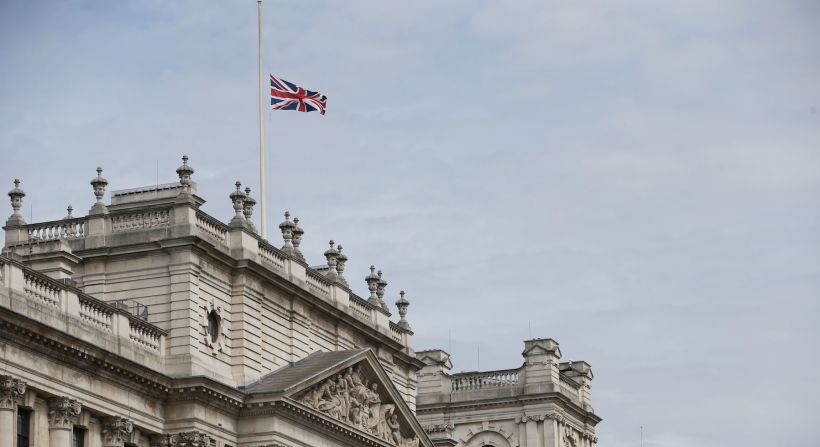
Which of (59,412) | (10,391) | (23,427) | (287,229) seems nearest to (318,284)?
(287,229)

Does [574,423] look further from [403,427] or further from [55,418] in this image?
[55,418]

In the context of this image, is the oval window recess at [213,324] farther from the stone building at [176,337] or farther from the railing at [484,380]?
the railing at [484,380]

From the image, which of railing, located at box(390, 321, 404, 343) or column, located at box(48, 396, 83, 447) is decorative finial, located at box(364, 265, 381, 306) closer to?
railing, located at box(390, 321, 404, 343)

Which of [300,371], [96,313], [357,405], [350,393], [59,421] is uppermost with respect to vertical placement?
[300,371]

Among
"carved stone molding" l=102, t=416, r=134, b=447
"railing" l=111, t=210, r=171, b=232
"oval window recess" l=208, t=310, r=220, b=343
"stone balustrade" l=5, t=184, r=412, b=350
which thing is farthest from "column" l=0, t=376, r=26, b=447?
"oval window recess" l=208, t=310, r=220, b=343

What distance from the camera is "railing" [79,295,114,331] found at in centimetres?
6531

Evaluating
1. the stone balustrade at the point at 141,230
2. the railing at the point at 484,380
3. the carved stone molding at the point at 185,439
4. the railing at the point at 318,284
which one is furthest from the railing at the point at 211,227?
the railing at the point at 484,380

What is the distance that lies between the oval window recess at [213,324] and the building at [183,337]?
2.7 inches

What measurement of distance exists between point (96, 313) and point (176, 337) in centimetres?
515

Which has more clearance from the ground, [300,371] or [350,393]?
[300,371]

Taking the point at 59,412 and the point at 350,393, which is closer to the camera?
the point at 59,412

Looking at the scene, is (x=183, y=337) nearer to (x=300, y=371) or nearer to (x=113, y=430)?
(x=113, y=430)

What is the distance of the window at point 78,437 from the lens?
6456 cm

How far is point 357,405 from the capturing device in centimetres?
8006
